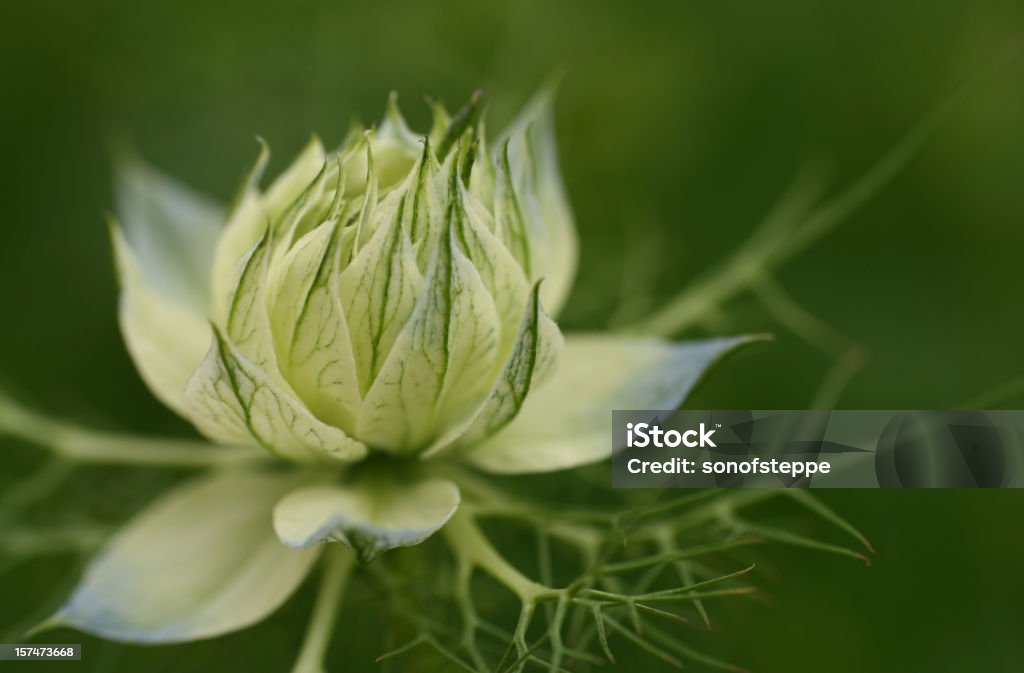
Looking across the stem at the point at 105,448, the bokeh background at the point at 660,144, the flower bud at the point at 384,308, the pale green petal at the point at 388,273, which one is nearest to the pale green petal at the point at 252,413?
the flower bud at the point at 384,308

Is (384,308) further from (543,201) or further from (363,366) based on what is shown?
(543,201)

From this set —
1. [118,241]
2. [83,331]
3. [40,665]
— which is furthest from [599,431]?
[83,331]

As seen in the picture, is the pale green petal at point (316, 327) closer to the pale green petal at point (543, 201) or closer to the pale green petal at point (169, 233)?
the pale green petal at point (543, 201)

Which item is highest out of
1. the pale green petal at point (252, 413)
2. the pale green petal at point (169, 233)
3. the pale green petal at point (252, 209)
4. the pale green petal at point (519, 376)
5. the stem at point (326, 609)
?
the pale green petal at point (169, 233)

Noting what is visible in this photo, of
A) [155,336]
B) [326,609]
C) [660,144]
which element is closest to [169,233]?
[155,336]

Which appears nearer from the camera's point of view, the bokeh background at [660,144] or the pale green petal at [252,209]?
the pale green petal at [252,209]

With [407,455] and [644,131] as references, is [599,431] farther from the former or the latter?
[644,131]

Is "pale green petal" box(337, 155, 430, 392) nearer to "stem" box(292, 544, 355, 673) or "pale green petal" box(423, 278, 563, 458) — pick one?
"pale green petal" box(423, 278, 563, 458)

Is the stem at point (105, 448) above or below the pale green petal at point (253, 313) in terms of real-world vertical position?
above

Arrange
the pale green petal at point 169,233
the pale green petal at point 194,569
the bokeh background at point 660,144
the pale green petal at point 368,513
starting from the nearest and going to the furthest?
the pale green petal at point 368,513 < the pale green petal at point 194,569 < the pale green petal at point 169,233 < the bokeh background at point 660,144
